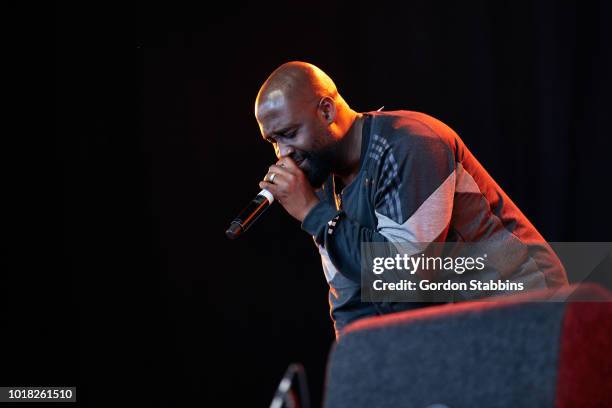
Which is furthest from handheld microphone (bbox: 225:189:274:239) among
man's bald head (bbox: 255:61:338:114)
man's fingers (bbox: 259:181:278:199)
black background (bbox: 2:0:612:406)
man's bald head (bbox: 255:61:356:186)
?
black background (bbox: 2:0:612:406)

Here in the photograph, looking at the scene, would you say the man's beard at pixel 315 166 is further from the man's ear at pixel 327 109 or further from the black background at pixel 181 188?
the black background at pixel 181 188

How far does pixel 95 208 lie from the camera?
300cm

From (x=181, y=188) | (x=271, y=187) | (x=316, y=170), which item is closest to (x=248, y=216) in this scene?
(x=271, y=187)

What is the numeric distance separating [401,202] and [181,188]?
1588 mm

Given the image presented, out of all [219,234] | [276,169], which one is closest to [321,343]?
[219,234]

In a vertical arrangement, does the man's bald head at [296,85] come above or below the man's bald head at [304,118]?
above

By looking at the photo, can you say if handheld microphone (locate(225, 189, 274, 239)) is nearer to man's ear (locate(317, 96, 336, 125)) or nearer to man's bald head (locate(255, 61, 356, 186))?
man's bald head (locate(255, 61, 356, 186))

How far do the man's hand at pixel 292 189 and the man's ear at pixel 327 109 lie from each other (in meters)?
0.16

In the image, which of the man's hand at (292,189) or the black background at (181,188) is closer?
the man's hand at (292,189)

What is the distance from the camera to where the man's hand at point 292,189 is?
1850 millimetres

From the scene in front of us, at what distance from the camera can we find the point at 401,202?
1.70 meters

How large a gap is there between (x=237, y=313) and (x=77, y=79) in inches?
47.5

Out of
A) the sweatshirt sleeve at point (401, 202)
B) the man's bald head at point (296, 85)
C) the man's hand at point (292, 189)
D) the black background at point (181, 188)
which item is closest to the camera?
the sweatshirt sleeve at point (401, 202)

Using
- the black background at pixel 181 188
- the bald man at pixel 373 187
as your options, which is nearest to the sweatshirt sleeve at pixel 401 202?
the bald man at pixel 373 187
